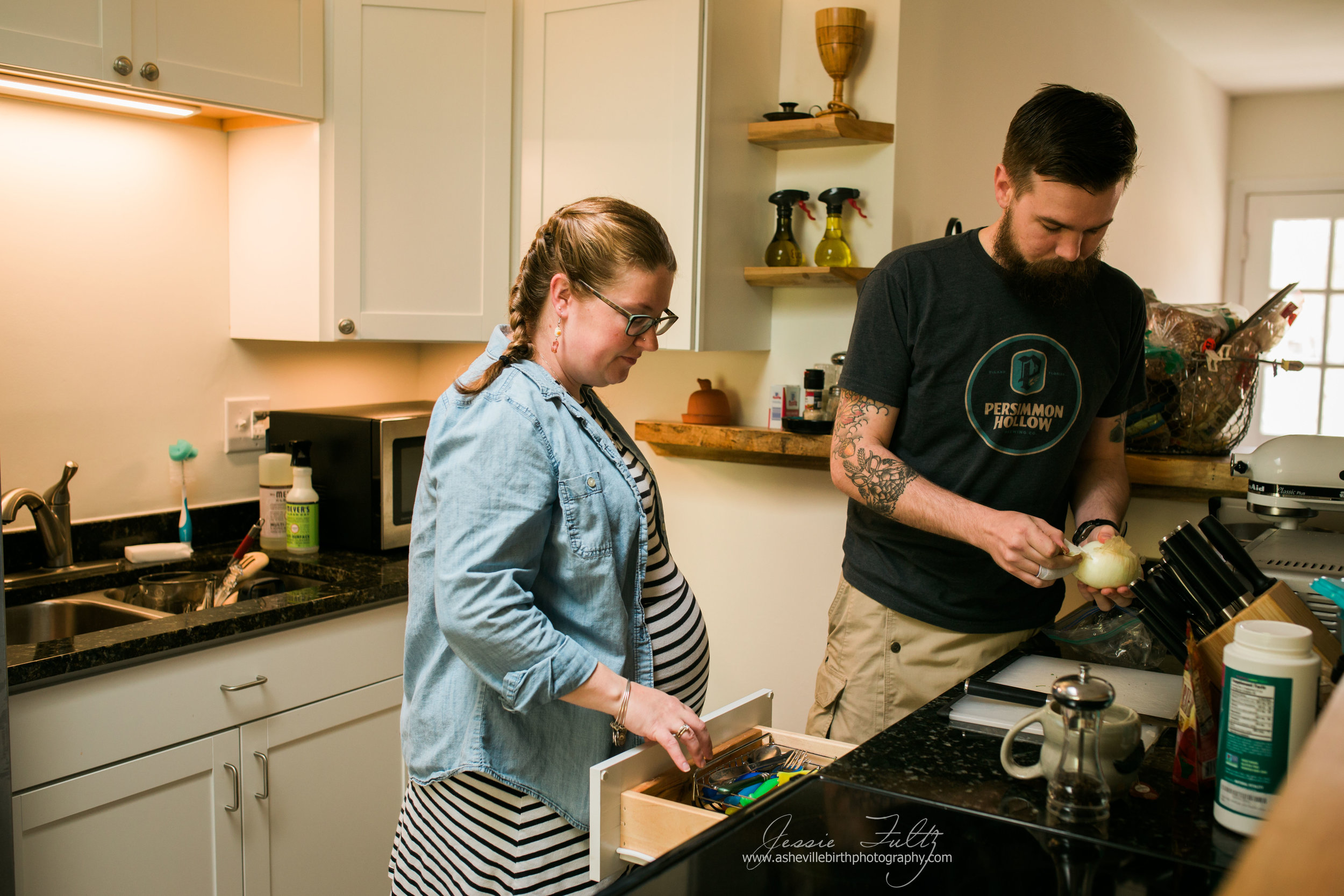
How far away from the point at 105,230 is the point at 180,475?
59 cm

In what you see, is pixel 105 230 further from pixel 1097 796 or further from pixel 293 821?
pixel 1097 796

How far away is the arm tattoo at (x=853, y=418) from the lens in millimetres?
1608

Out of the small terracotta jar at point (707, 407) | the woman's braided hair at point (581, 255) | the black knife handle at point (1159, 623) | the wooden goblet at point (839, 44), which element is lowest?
the black knife handle at point (1159, 623)

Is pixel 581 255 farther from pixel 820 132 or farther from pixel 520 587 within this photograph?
pixel 820 132

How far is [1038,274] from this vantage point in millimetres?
1582

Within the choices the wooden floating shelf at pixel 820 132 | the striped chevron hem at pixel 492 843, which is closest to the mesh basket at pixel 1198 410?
the wooden floating shelf at pixel 820 132

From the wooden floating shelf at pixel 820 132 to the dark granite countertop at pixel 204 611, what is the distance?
1.30 metres

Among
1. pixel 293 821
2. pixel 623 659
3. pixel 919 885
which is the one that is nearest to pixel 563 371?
pixel 623 659

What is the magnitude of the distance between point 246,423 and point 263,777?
101 centimetres

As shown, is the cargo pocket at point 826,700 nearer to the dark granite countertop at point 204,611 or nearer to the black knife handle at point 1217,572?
the black knife handle at point 1217,572

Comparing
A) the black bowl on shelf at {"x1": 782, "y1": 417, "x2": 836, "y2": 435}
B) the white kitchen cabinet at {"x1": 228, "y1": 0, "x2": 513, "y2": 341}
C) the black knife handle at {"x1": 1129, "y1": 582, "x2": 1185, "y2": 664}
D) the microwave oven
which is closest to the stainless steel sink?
the microwave oven

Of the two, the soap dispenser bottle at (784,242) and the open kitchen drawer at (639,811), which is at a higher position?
the soap dispenser bottle at (784,242)

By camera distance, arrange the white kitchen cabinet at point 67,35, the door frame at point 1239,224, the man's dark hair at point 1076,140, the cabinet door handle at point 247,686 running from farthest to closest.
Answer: the door frame at point 1239,224, the cabinet door handle at point 247,686, the white kitchen cabinet at point 67,35, the man's dark hair at point 1076,140

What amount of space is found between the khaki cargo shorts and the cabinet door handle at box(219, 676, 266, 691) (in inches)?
42.1
